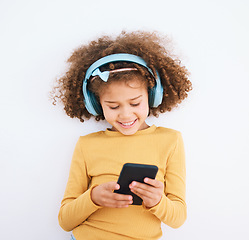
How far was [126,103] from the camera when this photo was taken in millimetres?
1050

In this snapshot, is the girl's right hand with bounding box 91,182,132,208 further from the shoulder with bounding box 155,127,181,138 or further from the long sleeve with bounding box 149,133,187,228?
the shoulder with bounding box 155,127,181,138

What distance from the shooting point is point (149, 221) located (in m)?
1.05


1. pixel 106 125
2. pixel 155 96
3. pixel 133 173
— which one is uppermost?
pixel 155 96

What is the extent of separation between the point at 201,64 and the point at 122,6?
0.44 metres

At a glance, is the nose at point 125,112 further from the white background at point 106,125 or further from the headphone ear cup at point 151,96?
the white background at point 106,125

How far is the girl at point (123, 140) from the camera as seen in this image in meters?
1.03

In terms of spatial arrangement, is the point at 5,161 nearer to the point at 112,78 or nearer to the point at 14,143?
the point at 14,143

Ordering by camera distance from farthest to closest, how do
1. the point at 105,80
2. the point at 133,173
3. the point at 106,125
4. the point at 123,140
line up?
the point at 106,125 → the point at 123,140 → the point at 105,80 → the point at 133,173

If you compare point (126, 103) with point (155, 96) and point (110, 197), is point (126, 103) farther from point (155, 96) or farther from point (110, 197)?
point (110, 197)

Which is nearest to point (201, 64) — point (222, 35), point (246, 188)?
point (222, 35)

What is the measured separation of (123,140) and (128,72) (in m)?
0.27

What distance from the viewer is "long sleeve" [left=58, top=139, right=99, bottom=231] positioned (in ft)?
3.39

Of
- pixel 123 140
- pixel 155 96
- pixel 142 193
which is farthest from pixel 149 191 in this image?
pixel 155 96

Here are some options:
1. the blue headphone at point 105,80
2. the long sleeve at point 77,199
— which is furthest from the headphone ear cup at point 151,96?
the long sleeve at point 77,199
